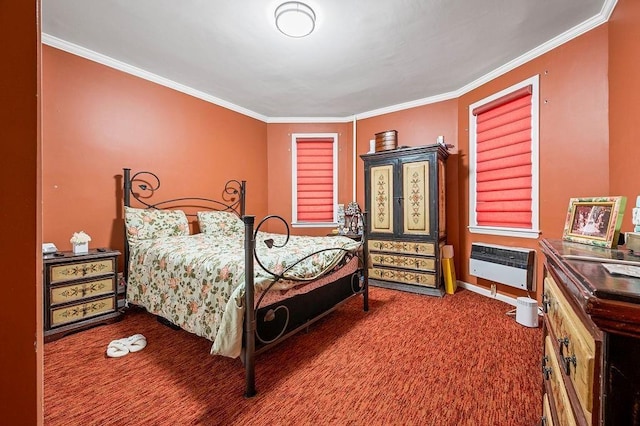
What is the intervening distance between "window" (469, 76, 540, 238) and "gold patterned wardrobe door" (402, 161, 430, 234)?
0.62m

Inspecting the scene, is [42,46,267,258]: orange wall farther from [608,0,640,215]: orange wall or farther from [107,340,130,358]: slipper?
[608,0,640,215]: orange wall

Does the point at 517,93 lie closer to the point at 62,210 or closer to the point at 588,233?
the point at 588,233

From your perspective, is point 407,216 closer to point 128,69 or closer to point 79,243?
point 79,243

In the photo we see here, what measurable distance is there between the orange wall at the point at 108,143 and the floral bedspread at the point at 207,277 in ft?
2.05

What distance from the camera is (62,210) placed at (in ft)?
8.29

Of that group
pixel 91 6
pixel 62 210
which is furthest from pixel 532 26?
pixel 62 210

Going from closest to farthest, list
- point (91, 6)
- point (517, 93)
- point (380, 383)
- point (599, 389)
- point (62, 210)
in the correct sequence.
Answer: point (599, 389) → point (380, 383) → point (91, 6) → point (62, 210) → point (517, 93)

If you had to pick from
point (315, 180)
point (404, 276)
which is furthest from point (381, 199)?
point (315, 180)

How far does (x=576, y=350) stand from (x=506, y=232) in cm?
281

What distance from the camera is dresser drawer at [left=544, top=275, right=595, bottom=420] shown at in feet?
1.81

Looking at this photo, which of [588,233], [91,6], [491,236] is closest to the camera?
[588,233]

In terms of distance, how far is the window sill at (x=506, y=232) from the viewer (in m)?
2.77

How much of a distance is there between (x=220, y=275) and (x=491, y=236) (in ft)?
10.1

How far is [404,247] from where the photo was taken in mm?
3541
